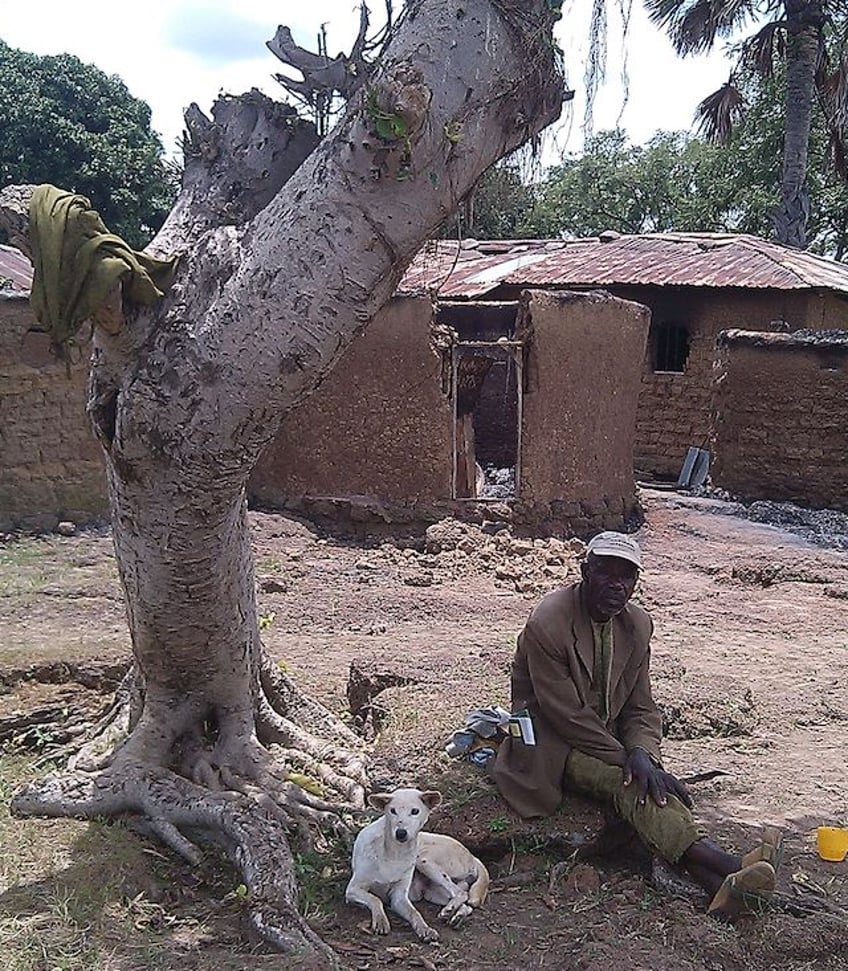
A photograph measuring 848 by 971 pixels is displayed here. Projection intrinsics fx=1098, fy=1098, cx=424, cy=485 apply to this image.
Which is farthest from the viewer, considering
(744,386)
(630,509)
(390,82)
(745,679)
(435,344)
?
(744,386)

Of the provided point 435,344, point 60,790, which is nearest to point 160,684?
point 60,790

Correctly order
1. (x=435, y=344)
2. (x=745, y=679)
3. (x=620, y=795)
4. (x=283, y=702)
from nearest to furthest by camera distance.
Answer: (x=620, y=795), (x=283, y=702), (x=745, y=679), (x=435, y=344)

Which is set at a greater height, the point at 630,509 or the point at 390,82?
the point at 390,82

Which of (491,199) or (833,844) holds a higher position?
(491,199)

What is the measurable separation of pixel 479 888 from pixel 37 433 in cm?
695

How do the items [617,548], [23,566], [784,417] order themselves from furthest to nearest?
1. [784,417]
2. [23,566]
3. [617,548]

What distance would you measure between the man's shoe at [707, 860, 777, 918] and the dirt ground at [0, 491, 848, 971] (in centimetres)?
6

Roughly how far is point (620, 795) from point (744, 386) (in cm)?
965

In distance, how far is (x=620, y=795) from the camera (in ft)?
12.8

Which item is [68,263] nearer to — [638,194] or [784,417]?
[784,417]

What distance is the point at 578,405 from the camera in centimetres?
1056

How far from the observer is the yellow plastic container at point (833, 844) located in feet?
13.1

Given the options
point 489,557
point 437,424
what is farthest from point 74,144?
point 489,557

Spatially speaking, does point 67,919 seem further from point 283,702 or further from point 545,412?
point 545,412
